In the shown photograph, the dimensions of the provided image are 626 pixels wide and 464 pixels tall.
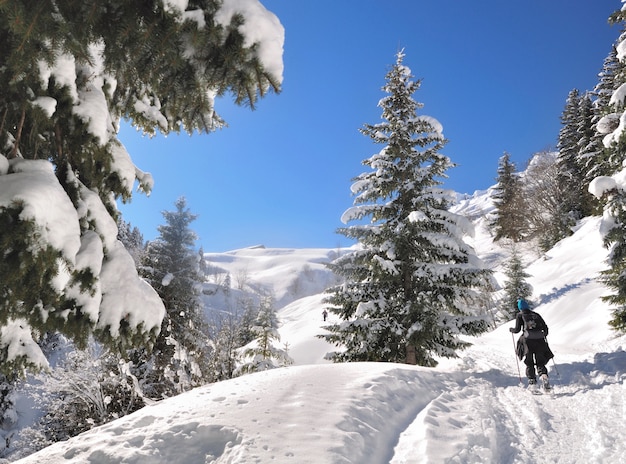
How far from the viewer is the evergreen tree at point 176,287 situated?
1634 cm

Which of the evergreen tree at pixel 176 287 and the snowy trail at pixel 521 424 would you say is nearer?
the snowy trail at pixel 521 424

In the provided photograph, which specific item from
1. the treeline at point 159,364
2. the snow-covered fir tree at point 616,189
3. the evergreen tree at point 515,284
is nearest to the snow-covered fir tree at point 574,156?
the evergreen tree at point 515,284

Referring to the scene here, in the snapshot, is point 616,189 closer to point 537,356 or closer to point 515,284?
point 537,356

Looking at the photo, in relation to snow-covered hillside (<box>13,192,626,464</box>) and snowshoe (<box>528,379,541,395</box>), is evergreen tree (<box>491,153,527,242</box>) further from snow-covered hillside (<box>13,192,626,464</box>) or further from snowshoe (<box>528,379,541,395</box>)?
snowshoe (<box>528,379,541,395</box>)

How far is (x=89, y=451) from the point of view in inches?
158

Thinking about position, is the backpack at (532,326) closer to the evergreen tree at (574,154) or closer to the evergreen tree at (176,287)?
the evergreen tree at (176,287)

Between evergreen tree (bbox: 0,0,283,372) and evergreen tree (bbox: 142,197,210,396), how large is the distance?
13593mm

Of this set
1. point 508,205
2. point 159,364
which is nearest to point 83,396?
point 159,364

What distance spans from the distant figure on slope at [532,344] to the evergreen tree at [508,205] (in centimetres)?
3543

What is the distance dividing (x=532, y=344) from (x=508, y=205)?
37759 millimetres

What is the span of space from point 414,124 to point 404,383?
330 inches

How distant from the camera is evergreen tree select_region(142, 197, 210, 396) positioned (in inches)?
643

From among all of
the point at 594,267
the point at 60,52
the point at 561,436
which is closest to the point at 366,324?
the point at 561,436

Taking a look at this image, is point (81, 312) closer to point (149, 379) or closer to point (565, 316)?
point (149, 379)
